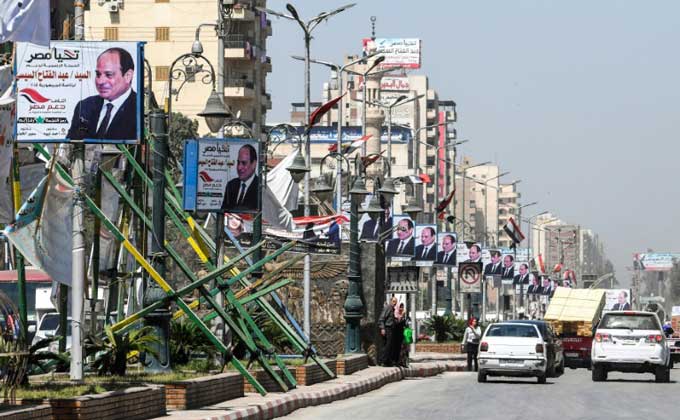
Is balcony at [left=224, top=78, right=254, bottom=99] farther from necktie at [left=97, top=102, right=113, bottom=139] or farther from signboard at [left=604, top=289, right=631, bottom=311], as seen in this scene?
necktie at [left=97, top=102, right=113, bottom=139]

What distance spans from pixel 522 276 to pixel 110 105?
77.2 meters

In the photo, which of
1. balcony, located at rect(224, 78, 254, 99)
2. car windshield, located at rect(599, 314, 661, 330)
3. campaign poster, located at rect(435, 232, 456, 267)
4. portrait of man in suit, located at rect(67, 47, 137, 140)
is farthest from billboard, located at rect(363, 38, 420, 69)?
portrait of man in suit, located at rect(67, 47, 137, 140)

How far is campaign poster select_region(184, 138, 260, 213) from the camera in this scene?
28.5 m

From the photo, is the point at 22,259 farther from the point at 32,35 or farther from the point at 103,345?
the point at 32,35

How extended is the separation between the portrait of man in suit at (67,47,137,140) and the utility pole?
0.27 metres

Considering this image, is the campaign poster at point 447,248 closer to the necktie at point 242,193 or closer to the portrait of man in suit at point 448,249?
the portrait of man in suit at point 448,249

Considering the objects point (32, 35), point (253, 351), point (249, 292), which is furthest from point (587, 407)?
point (32, 35)

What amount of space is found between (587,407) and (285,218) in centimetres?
1581

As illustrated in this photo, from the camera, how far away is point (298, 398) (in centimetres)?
2577

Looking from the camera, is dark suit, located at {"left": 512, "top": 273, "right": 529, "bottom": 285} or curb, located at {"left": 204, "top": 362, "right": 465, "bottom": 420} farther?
dark suit, located at {"left": 512, "top": 273, "right": 529, "bottom": 285}

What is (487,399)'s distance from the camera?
2930 centimetres

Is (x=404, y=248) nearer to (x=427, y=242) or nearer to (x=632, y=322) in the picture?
(x=427, y=242)

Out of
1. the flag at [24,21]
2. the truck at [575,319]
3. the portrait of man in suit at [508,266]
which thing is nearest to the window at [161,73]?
the portrait of man in suit at [508,266]

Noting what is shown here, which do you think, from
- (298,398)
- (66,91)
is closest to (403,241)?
Result: (298,398)
